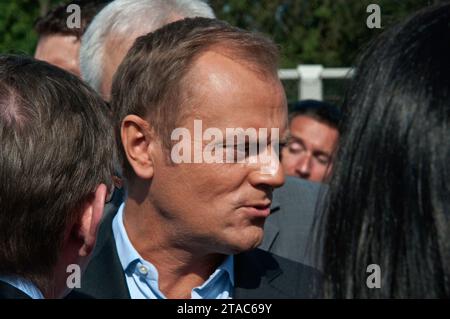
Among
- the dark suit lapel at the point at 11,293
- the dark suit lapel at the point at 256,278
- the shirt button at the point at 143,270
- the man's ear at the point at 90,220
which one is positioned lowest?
the dark suit lapel at the point at 256,278

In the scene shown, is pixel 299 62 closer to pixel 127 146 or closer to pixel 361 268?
pixel 127 146

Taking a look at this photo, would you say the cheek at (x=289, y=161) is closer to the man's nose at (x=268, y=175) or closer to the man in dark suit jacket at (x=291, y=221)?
the man in dark suit jacket at (x=291, y=221)

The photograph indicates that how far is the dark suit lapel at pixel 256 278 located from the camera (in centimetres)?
253

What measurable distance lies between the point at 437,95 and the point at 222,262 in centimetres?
141

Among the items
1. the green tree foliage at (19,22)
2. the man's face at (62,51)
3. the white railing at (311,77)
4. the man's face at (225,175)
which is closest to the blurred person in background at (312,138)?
the white railing at (311,77)

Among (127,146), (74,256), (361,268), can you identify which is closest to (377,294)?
(361,268)

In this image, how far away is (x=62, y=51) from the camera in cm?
444

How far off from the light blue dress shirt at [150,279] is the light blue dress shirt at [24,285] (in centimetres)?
75

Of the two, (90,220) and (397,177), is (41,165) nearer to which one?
(90,220)

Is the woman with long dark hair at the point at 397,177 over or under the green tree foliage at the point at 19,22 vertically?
under

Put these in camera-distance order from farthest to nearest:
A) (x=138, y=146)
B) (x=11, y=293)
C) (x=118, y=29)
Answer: (x=118, y=29)
(x=138, y=146)
(x=11, y=293)

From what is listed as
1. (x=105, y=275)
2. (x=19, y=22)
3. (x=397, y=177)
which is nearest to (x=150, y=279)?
(x=105, y=275)

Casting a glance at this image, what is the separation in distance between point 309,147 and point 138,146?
3.35m

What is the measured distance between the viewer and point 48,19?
184 inches
